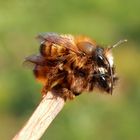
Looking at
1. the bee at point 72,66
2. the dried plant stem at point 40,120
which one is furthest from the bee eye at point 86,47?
the dried plant stem at point 40,120

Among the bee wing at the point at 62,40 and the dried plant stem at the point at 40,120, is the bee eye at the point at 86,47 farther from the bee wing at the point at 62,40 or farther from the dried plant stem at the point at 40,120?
the dried plant stem at the point at 40,120

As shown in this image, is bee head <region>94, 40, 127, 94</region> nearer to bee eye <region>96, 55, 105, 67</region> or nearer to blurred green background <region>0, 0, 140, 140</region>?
bee eye <region>96, 55, 105, 67</region>

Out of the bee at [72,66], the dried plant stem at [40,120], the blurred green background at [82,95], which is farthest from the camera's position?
the blurred green background at [82,95]

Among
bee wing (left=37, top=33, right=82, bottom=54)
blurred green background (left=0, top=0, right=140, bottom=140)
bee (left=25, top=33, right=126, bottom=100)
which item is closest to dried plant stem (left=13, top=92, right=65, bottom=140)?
bee (left=25, top=33, right=126, bottom=100)

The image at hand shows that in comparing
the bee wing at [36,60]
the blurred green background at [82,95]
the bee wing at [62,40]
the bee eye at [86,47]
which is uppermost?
the bee wing at [62,40]

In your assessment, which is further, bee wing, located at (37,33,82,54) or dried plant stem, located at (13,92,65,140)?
bee wing, located at (37,33,82,54)

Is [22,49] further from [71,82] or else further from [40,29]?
[71,82]

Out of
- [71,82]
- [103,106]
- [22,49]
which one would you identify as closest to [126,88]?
[103,106]
